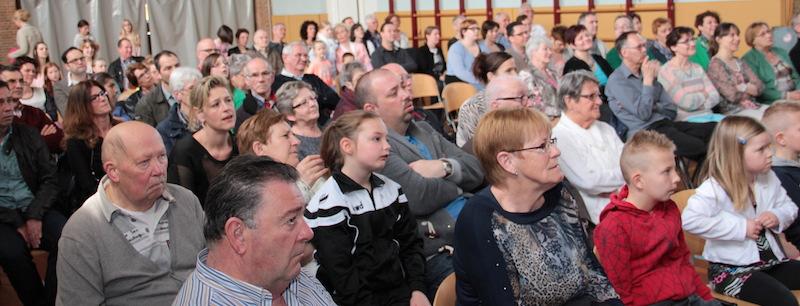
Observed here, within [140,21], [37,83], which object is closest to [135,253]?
[37,83]

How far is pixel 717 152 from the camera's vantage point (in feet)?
11.4

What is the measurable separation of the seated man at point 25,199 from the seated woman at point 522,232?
7.45 feet

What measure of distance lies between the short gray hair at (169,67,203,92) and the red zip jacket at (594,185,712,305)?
3324 mm

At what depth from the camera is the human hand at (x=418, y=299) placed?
3.06 meters

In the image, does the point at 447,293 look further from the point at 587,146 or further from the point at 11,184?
the point at 11,184

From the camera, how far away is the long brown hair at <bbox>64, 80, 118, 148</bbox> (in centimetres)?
441

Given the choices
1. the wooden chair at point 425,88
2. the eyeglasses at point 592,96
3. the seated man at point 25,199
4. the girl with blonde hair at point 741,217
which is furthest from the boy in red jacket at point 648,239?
the wooden chair at point 425,88

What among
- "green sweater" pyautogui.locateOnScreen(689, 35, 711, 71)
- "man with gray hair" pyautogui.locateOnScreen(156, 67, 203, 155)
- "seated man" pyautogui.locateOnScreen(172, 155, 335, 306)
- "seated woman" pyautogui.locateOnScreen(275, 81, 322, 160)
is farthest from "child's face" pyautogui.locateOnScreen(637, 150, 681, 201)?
"green sweater" pyautogui.locateOnScreen(689, 35, 711, 71)

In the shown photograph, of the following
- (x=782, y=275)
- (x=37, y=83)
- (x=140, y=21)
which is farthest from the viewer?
(x=140, y=21)

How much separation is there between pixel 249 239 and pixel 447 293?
0.92m

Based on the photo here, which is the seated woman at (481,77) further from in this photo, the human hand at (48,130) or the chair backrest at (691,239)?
the human hand at (48,130)

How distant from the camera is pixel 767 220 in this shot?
3.38m

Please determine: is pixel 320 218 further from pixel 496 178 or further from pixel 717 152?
pixel 717 152

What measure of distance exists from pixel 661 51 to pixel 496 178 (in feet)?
21.2
